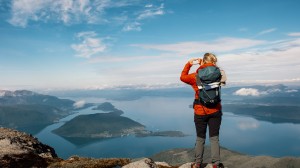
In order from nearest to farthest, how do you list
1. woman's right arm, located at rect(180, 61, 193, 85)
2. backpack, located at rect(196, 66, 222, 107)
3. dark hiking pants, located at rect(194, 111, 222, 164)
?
1. backpack, located at rect(196, 66, 222, 107)
2. dark hiking pants, located at rect(194, 111, 222, 164)
3. woman's right arm, located at rect(180, 61, 193, 85)

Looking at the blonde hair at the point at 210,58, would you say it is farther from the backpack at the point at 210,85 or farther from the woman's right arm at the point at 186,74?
the woman's right arm at the point at 186,74

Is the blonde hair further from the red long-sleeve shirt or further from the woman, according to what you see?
the red long-sleeve shirt

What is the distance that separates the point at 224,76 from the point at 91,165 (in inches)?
431

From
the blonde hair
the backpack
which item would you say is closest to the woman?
the blonde hair

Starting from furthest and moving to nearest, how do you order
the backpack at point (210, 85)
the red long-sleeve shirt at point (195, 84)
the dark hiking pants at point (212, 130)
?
1. the dark hiking pants at point (212, 130)
2. the red long-sleeve shirt at point (195, 84)
3. the backpack at point (210, 85)

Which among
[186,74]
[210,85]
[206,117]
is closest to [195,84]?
[186,74]

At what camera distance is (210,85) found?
13.2 metres

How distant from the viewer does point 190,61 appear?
14.3 m

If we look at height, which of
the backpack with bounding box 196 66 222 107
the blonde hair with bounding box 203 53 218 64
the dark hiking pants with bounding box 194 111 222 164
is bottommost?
the dark hiking pants with bounding box 194 111 222 164

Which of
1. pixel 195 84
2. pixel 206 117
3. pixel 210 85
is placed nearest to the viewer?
pixel 210 85

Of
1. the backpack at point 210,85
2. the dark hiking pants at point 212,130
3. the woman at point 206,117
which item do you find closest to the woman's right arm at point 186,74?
the woman at point 206,117

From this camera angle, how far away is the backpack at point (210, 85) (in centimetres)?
1301

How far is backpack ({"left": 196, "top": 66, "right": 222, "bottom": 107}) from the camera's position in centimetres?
1301

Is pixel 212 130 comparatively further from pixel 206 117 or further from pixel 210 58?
pixel 210 58
